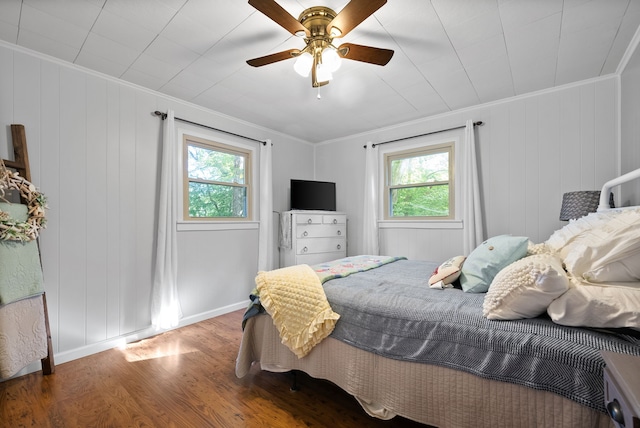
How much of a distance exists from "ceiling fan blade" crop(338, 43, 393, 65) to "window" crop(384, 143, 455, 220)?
2.05m

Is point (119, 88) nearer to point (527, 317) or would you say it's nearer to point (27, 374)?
point (27, 374)

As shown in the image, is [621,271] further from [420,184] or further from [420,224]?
[420,184]

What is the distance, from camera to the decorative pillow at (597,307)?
3.48ft

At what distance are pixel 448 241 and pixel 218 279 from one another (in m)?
2.80

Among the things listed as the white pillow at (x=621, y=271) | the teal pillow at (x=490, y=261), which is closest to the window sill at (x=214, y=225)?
the teal pillow at (x=490, y=261)

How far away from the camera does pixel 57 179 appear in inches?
92.5

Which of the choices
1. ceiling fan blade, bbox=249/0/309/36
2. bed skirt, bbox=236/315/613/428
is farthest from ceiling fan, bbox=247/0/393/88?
bed skirt, bbox=236/315/613/428

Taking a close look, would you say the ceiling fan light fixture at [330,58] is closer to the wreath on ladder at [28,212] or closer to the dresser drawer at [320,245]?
the wreath on ladder at [28,212]

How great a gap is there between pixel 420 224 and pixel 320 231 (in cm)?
133

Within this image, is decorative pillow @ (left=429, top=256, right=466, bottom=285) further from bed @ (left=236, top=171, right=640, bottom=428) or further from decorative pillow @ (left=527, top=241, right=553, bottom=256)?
decorative pillow @ (left=527, top=241, right=553, bottom=256)

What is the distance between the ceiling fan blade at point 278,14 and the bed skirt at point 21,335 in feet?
8.04

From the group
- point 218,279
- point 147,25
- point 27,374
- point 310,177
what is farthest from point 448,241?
point 27,374

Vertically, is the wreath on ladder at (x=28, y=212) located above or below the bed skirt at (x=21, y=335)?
above

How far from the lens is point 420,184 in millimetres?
3809
